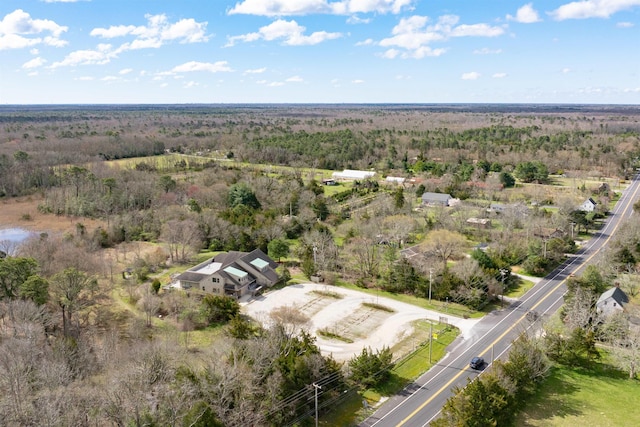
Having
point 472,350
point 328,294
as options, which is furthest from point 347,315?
point 472,350

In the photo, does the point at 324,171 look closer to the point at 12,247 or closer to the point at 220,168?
the point at 220,168

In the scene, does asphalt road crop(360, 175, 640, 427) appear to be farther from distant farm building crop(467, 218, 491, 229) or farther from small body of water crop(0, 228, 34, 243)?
small body of water crop(0, 228, 34, 243)

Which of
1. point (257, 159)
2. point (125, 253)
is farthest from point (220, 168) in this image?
point (125, 253)

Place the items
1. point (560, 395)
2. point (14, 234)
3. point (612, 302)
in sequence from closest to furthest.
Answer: point (560, 395) → point (612, 302) → point (14, 234)

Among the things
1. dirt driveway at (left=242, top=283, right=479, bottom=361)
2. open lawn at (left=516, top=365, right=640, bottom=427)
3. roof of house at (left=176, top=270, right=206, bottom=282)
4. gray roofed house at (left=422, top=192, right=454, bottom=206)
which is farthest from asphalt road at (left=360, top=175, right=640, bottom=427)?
gray roofed house at (left=422, top=192, right=454, bottom=206)

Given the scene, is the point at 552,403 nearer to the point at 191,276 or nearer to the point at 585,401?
the point at 585,401

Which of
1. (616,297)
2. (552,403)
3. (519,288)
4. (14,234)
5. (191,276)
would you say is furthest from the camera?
(14,234)
